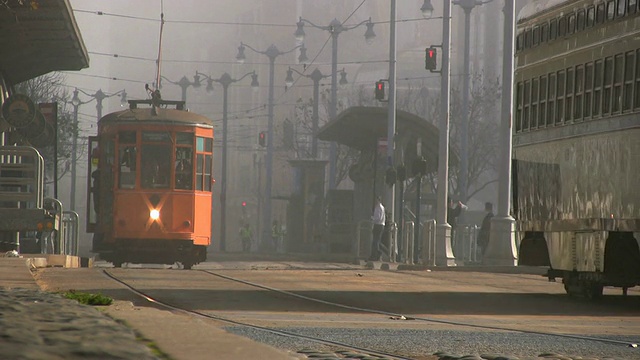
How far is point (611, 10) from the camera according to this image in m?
16.5

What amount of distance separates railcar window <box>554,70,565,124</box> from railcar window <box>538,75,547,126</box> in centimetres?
44

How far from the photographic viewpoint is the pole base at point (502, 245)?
100 feet

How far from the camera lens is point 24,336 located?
16.9ft

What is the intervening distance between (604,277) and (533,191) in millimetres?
2609

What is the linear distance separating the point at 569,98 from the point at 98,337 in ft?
43.3

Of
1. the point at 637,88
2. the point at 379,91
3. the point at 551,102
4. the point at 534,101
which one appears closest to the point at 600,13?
the point at 637,88

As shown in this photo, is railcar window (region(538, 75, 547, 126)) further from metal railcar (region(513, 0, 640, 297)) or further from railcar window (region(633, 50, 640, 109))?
railcar window (region(633, 50, 640, 109))

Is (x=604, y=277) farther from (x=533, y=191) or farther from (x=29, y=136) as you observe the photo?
(x=29, y=136)

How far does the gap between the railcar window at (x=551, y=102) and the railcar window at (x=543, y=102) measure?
0.37 feet

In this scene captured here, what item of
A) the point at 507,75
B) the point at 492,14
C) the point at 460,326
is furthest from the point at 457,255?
the point at 492,14

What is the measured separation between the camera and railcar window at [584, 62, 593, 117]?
56.3ft

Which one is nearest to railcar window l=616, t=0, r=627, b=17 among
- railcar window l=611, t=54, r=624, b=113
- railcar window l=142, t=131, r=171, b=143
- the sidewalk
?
railcar window l=611, t=54, r=624, b=113

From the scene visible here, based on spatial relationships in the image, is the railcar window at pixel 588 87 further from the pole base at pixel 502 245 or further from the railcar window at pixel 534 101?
the pole base at pixel 502 245

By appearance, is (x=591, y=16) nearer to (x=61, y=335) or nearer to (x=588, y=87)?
(x=588, y=87)
